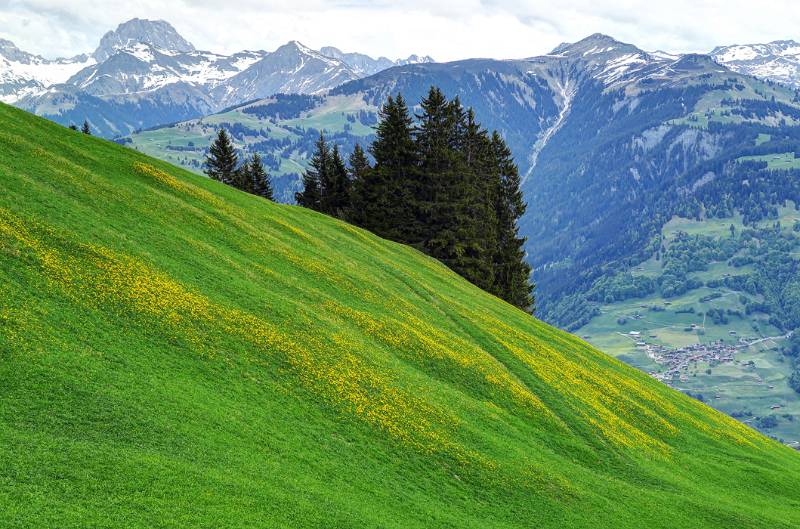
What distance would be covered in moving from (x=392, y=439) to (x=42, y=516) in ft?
52.1

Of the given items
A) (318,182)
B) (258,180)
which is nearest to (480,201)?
(318,182)

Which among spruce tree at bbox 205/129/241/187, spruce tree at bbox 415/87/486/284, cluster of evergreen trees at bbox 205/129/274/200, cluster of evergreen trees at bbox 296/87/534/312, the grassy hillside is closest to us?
the grassy hillside

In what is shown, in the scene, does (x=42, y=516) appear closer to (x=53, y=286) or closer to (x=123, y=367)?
(x=123, y=367)

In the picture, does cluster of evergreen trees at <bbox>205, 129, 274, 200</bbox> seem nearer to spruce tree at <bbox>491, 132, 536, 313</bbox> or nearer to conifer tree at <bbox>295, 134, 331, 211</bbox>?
conifer tree at <bbox>295, 134, 331, 211</bbox>

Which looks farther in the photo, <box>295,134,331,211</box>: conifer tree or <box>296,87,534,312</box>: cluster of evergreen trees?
<box>295,134,331,211</box>: conifer tree

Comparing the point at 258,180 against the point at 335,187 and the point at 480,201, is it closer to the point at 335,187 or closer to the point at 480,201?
the point at 335,187

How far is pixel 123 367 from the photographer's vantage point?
26.8 m

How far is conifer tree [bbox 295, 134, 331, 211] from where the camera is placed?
11312 centimetres

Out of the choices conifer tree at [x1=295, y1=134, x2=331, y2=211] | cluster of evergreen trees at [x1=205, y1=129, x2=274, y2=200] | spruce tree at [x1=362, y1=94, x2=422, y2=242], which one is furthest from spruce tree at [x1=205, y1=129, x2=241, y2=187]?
spruce tree at [x1=362, y1=94, x2=422, y2=242]

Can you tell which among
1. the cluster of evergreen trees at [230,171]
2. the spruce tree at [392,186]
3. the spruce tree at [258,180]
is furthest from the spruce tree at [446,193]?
the spruce tree at [258,180]

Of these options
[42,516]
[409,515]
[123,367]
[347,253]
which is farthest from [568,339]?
[42,516]

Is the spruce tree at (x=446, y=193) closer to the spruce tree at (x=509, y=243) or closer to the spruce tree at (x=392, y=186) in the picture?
the spruce tree at (x=392, y=186)

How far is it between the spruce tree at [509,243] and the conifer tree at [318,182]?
2953 cm

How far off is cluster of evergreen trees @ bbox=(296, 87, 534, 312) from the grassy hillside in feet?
108
